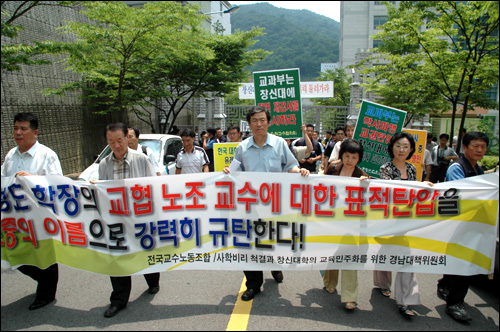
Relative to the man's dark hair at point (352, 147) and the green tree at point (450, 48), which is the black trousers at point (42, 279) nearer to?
the man's dark hair at point (352, 147)

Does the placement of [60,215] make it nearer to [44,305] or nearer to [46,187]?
[46,187]

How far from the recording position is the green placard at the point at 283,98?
5.65m

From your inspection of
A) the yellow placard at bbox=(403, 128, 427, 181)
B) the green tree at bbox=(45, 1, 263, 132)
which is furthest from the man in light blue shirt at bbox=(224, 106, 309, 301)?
the green tree at bbox=(45, 1, 263, 132)

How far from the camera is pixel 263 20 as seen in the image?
5212 inches

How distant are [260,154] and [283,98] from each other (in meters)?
2.20

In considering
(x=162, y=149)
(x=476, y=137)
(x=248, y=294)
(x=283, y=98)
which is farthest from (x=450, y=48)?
(x=248, y=294)

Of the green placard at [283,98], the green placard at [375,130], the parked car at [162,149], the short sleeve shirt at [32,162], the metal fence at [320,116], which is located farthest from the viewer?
the metal fence at [320,116]

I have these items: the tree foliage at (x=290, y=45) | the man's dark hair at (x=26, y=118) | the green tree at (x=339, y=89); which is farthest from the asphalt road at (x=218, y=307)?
the tree foliage at (x=290, y=45)

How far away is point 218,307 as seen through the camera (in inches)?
138

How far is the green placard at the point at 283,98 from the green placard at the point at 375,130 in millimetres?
937

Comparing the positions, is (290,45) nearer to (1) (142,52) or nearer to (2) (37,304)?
(1) (142,52)

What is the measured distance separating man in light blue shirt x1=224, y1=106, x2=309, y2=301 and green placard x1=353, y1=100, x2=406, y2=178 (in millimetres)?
1898

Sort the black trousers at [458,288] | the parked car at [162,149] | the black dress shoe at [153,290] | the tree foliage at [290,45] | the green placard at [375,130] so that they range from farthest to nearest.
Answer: the tree foliage at [290,45], the parked car at [162,149], the green placard at [375,130], the black dress shoe at [153,290], the black trousers at [458,288]

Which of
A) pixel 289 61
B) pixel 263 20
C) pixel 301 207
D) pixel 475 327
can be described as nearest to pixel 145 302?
pixel 301 207
